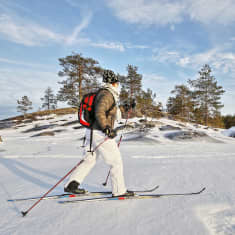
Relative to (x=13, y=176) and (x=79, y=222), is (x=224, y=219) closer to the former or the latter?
(x=79, y=222)

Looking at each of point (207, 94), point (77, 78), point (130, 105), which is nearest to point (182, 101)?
point (207, 94)

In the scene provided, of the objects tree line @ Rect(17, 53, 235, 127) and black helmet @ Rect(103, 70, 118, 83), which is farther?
tree line @ Rect(17, 53, 235, 127)

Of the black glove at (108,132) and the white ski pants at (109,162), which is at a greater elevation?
the black glove at (108,132)

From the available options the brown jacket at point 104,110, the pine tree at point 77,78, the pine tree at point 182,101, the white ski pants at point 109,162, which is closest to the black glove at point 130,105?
the brown jacket at point 104,110

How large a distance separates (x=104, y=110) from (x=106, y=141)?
48 centimetres

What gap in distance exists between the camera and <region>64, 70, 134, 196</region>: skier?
2.27 metres

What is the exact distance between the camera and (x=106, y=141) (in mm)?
2418

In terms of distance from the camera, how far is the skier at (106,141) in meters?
2.27

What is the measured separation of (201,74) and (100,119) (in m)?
37.8

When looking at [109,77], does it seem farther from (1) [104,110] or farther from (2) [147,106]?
(2) [147,106]

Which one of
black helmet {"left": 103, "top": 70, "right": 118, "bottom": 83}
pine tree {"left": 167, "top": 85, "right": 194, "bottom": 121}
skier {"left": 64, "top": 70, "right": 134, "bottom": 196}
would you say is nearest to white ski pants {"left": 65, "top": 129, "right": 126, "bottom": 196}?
skier {"left": 64, "top": 70, "right": 134, "bottom": 196}

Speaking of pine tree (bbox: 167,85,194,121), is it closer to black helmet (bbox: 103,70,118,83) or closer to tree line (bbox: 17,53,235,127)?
tree line (bbox: 17,53,235,127)

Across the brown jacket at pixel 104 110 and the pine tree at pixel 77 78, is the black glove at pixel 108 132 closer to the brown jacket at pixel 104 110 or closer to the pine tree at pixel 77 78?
the brown jacket at pixel 104 110

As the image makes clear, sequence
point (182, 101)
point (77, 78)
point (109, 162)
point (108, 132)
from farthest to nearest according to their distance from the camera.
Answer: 1. point (182, 101)
2. point (77, 78)
3. point (109, 162)
4. point (108, 132)
